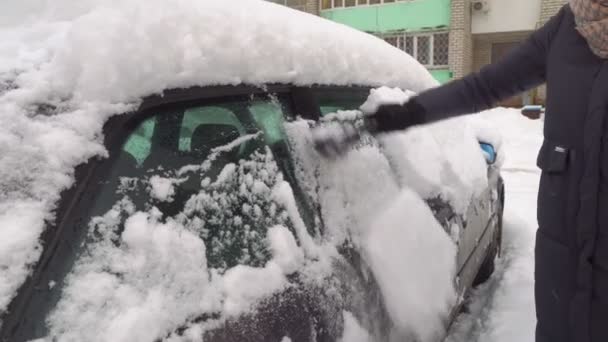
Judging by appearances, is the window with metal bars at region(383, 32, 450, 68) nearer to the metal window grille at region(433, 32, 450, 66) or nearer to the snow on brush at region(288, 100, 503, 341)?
the metal window grille at region(433, 32, 450, 66)

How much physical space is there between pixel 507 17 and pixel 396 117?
14.9m

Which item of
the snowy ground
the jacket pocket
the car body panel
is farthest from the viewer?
the snowy ground

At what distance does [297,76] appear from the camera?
145cm

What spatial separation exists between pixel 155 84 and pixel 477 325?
2318 mm

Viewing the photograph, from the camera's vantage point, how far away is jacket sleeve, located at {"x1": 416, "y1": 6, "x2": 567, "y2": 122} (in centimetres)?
160

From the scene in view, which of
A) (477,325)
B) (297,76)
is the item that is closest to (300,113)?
(297,76)

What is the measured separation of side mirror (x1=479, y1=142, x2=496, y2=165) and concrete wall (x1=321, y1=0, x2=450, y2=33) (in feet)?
41.3

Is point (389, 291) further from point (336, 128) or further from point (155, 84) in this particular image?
point (155, 84)

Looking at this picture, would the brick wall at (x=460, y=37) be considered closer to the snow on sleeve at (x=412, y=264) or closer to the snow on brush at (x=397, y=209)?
the snow on brush at (x=397, y=209)

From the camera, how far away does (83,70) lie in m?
0.98

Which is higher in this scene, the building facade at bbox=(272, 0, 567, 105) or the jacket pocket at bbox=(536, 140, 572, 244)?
the jacket pocket at bbox=(536, 140, 572, 244)

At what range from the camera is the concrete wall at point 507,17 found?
47.4 ft

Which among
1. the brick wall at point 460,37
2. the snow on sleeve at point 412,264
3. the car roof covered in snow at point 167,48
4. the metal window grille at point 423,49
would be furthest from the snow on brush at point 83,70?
the metal window grille at point 423,49

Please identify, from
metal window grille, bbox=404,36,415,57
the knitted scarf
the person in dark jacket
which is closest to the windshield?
the person in dark jacket
